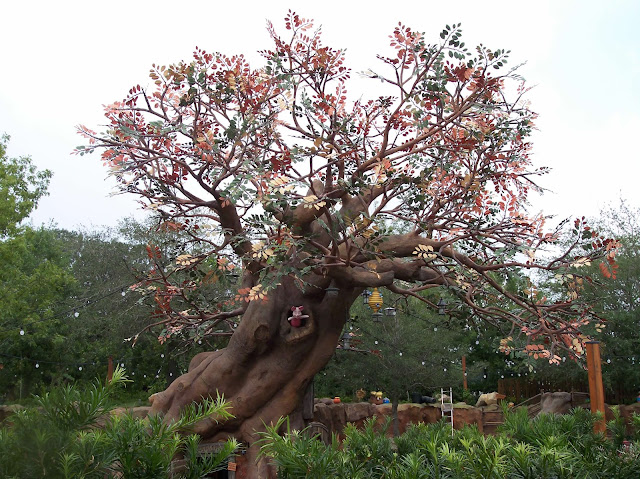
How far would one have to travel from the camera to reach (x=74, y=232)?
33.1 meters

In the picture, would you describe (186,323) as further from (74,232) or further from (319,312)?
(74,232)

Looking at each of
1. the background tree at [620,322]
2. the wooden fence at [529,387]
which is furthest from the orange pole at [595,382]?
the wooden fence at [529,387]

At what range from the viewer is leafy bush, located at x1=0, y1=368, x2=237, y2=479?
2414 millimetres

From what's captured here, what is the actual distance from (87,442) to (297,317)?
4728mm

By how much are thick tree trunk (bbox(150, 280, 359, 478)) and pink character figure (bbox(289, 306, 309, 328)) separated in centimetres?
9

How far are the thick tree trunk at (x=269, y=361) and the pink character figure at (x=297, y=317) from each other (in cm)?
9

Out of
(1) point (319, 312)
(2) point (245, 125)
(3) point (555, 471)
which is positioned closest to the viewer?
(3) point (555, 471)

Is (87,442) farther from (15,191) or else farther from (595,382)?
(15,191)

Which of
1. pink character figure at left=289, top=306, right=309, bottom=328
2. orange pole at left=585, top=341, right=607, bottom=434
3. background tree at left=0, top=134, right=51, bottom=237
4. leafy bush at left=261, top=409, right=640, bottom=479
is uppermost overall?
background tree at left=0, top=134, right=51, bottom=237

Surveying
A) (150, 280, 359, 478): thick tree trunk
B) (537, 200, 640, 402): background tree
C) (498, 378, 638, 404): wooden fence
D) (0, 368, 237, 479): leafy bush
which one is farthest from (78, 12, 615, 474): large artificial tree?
(498, 378, 638, 404): wooden fence

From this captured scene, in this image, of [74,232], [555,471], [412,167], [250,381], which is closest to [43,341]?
[74,232]

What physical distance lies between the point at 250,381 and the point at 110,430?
5.00m

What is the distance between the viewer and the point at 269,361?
770cm

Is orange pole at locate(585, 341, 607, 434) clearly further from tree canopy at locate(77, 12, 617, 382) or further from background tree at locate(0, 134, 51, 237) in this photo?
background tree at locate(0, 134, 51, 237)
